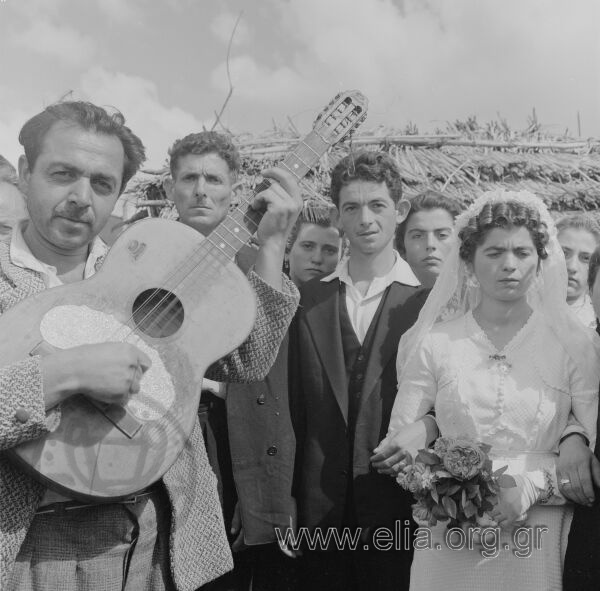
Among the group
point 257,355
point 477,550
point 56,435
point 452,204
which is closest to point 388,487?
point 477,550

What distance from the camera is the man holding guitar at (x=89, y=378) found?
1.66m

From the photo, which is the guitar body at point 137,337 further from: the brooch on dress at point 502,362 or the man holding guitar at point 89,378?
the brooch on dress at point 502,362

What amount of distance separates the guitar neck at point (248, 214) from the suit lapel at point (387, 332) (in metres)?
1.02

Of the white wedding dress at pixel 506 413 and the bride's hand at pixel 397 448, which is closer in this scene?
the white wedding dress at pixel 506 413

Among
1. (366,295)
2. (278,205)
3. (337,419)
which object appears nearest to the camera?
(278,205)

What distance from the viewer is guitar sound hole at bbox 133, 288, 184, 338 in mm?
1990

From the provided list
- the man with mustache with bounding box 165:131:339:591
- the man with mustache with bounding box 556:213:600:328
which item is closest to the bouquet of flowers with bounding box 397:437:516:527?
the man with mustache with bounding box 165:131:339:591

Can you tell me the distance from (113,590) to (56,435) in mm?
489

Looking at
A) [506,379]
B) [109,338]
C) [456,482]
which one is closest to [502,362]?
[506,379]

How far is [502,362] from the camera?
2.65m

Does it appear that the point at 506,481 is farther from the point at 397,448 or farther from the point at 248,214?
the point at 248,214

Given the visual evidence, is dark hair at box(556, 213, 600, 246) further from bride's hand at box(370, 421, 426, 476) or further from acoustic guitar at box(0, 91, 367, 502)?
acoustic guitar at box(0, 91, 367, 502)

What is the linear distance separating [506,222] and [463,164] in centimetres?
357

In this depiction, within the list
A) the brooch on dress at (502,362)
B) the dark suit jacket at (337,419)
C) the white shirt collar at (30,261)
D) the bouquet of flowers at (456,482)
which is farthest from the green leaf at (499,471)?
the white shirt collar at (30,261)
